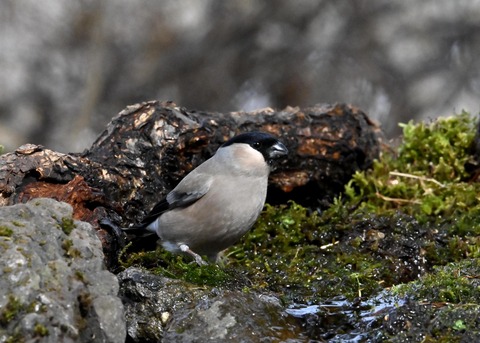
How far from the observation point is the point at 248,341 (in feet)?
14.1

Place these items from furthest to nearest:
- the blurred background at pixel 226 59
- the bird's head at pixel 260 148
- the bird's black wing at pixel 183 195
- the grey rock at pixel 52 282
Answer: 1. the blurred background at pixel 226 59
2. the bird's head at pixel 260 148
3. the bird's black wing at pixel 183 195
4. the grey rock at pixel 52 282

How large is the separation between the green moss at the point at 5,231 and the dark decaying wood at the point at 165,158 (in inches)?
72.3

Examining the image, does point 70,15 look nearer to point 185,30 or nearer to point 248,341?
point 185,30

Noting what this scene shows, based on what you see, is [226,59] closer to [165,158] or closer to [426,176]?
[426,176]

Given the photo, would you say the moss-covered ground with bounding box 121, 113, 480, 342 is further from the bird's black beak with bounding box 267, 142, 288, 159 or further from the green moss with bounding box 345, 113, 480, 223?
the bird's black beak with bounding box 267, 142, 288, 159

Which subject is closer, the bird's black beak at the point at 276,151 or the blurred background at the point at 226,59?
the bird's black beak at the point at 276,151

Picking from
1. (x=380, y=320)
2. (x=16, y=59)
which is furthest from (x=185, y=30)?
(x=380, y=320)

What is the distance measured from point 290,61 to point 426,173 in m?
4.25

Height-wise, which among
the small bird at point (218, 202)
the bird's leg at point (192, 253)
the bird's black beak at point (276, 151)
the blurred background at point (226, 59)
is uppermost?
the blurred background at point (226, 59)

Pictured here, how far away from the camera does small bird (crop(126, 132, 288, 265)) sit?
20.4 ft

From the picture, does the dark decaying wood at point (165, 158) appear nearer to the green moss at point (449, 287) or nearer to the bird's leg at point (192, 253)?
the bird's leg at point (192, 253)

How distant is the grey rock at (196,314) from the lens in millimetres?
4324

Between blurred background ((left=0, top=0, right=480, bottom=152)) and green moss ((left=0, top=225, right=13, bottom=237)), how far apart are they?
23.9 ft

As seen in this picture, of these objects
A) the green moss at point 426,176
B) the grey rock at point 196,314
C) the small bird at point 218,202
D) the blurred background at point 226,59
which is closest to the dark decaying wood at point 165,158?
the green moss at point 426,176
